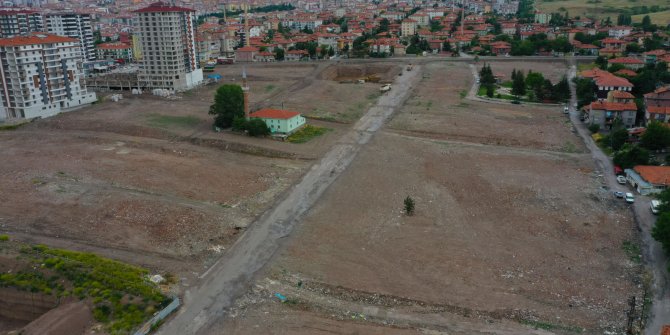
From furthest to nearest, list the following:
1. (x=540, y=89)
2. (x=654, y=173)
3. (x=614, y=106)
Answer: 1. (x=540, y=89)
2. (x=614, y=106)
3. (x=654, y=173)

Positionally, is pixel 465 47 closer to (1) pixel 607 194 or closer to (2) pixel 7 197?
(1) pixel 607 194

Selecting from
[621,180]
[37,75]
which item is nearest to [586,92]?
[621,180]

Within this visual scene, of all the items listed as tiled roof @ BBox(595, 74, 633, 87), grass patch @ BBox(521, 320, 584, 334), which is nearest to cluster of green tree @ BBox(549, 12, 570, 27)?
tiled roof @ BBox(595, 74, 633, 87)

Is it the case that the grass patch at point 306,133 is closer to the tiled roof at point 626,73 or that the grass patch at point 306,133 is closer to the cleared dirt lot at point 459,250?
the cleared dirt lot at point 459,250

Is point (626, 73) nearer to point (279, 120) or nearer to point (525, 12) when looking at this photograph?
point (279, 120)

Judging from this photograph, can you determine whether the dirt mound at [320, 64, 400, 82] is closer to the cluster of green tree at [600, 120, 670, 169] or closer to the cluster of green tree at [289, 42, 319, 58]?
the cluster of green tree at [289, 42, 319, 58]

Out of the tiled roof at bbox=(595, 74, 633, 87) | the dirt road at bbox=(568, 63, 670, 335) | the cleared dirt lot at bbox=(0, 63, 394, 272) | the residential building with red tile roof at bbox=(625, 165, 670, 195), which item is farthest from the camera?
the tiled roof at bbox=(595, 74, 633, 87)

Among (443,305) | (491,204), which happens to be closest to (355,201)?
(491,204)
